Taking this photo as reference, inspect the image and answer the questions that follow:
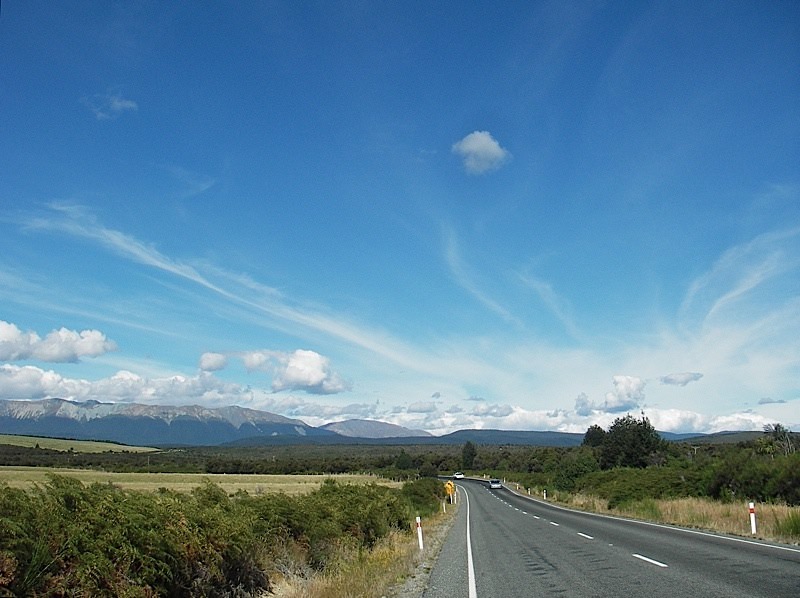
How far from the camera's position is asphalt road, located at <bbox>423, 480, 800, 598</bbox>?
990 cm

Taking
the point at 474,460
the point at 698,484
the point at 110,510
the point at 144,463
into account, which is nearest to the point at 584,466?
the point at 698,484

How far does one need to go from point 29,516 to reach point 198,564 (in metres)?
2.97

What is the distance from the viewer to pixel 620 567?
12602mm

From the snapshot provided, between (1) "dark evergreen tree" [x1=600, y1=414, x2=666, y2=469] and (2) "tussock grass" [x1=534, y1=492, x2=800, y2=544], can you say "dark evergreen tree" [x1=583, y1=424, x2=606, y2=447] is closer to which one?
(1) "dark evergreen tree" [x1=600, y1=414, x2=666, y2=469]

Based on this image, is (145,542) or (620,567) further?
(620,567)

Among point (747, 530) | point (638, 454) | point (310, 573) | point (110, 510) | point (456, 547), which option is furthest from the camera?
point (638, 454)

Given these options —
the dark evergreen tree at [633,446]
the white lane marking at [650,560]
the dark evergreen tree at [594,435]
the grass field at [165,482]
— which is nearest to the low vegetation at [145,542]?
the white lane marking at [650,560]

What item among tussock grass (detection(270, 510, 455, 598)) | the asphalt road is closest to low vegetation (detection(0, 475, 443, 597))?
tussock grass (detection(270, 510, 455, 598))

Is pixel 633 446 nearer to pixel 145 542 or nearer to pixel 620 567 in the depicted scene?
pixel 620 567

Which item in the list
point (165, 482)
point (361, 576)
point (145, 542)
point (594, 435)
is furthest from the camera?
point (594, 435)

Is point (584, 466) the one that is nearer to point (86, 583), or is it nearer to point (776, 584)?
point (776, 584)

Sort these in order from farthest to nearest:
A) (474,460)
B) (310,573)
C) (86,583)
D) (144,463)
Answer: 1. (474,460)
2. (144,463)
3. (310,573)
4. (86,583)

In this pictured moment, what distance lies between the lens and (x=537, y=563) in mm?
14539

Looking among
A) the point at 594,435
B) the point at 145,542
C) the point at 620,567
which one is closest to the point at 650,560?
the point at 620,567
